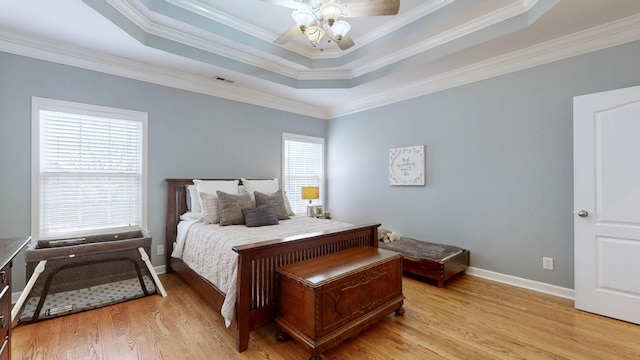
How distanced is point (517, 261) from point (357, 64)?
3.13 meters

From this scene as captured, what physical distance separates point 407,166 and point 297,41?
2315mm

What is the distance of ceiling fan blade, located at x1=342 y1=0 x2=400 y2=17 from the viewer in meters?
1.99

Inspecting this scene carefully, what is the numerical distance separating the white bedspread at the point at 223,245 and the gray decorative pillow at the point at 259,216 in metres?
0.09

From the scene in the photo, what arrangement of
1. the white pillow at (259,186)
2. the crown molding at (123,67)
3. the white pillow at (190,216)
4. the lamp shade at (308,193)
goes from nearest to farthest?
1. the crown molding at (123,67)
2. the white pillow at (190,216)
3. the white pillow at (259,186)
4. the lamp shade at (308,193)

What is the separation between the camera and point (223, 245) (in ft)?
7.52

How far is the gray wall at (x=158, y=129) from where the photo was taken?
103 inches

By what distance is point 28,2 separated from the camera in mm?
2125

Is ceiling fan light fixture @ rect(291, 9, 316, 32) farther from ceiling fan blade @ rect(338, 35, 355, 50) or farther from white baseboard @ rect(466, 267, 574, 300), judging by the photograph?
white baseboard @ rect(466, 267, 574, 300)

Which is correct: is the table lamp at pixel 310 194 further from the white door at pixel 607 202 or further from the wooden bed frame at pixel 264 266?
the white door at pixel 607 202

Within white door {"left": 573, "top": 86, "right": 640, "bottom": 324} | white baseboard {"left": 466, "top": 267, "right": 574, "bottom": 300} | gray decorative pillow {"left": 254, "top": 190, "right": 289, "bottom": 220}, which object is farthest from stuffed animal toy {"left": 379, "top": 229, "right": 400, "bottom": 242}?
white door {"left": 573, "top": 86, "right": 640, "bottom": 324}

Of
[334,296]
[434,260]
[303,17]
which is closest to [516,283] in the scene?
[434,260]

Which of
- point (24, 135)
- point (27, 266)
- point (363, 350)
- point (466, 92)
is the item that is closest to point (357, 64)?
point (466, 92)

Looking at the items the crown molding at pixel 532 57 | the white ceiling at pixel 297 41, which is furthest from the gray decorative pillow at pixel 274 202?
the crown molding at pixel 532 57

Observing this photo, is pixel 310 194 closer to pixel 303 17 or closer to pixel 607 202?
pixel 303 17
